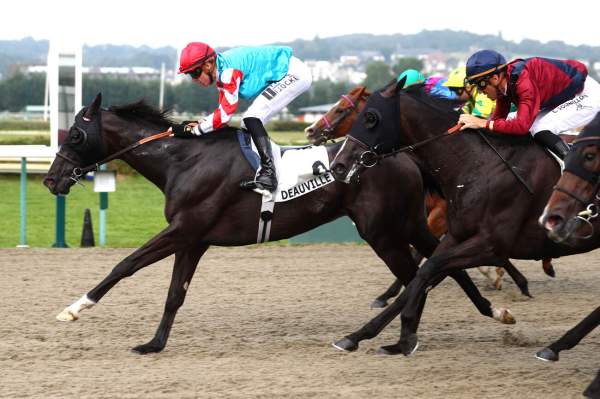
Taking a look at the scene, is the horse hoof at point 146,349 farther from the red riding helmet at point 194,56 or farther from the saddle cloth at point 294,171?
the red riding helmet at point 194,56

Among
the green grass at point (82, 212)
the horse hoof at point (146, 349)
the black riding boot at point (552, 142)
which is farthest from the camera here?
the green grass at point (82, 212)

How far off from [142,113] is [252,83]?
0.74 metres

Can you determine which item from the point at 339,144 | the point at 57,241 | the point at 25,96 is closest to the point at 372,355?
the point at 339,144

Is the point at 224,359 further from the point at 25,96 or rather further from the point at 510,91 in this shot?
the point at 25,96

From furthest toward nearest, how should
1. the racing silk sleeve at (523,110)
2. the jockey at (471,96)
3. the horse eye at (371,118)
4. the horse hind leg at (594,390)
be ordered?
the jockey at (471,96)
the horse eye at (371,118)
the racing silk sleeve at (523,110)
the horse hind leg at (594,390)

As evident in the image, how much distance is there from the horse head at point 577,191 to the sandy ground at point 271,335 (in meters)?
0.98

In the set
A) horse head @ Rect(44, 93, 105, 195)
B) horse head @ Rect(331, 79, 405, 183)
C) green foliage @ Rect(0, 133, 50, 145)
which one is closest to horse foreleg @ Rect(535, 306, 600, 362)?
horse head @ Rect(331, 79, 405, 183)

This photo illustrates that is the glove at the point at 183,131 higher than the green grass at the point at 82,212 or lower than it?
higher

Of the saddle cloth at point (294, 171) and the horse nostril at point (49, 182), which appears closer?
the saddle cloth at point (294, 171)

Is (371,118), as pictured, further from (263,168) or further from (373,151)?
(263,168)

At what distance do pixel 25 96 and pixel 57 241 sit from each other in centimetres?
647

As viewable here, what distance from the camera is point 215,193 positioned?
6.07 metres

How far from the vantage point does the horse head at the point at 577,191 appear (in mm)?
4422

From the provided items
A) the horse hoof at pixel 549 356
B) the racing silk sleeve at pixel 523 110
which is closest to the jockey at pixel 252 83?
the racing silk sleeve at pixel 523 110
